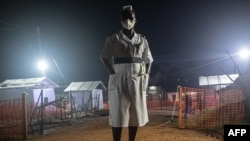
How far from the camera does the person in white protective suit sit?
145 inches

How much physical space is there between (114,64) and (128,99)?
1.62ft

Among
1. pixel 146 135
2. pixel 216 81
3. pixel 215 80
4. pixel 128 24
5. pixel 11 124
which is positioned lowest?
pixel 11 124

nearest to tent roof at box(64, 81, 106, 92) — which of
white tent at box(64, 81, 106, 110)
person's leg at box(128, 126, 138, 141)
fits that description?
white tent at box(64, 81, 106, 110)

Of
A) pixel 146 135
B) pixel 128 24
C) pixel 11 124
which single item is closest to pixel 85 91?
pixel 11 124

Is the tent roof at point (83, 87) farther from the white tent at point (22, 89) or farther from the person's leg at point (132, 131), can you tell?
the person's leg at point (132, 131)

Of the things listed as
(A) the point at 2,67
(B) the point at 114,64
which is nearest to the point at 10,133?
(B) the point at 114,64

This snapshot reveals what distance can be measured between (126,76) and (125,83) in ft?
0.30

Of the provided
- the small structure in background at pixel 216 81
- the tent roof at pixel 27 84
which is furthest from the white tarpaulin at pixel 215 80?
the tent roof at pixel 27 84

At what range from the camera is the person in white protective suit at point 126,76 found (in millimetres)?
3691

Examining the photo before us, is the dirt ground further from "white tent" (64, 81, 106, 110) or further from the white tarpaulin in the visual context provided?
the white tarpaulin

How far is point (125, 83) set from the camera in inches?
146

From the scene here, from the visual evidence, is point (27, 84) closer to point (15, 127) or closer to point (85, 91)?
point (85, 91)

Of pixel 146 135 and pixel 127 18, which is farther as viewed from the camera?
pixel 146 135

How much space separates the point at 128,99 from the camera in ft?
12.2
